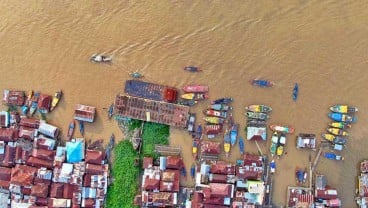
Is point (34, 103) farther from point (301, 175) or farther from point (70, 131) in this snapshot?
point (301, 175)

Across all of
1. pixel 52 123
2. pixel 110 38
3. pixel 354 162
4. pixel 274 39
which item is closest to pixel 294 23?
pixel 274 39

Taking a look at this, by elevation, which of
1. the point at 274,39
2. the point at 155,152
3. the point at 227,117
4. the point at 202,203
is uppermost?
the point at 274,39

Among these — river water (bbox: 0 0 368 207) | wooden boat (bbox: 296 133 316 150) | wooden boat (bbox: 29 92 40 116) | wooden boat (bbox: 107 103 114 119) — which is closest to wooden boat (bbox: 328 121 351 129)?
river water (bbox: 0 0 368 207)

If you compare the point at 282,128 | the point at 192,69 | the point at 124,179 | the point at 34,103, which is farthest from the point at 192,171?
the point at 34,103

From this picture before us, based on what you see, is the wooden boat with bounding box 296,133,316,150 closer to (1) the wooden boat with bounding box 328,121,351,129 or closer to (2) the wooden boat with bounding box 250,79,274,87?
(1) the wooden boat with bounding box 328,121,351,129

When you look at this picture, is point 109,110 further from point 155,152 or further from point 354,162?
point 354,162
